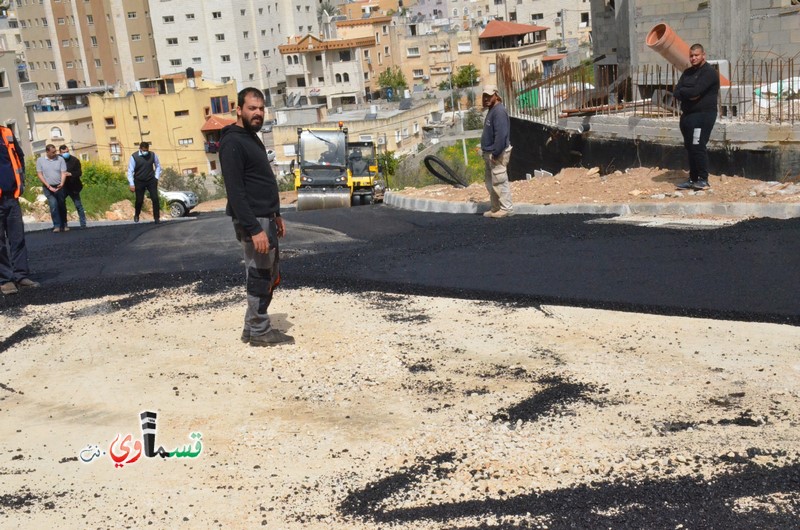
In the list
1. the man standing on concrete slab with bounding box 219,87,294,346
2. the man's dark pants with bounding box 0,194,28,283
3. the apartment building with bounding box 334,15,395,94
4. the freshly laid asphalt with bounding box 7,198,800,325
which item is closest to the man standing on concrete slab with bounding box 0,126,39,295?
the man's dark pants with bounding box 0,194,28,283

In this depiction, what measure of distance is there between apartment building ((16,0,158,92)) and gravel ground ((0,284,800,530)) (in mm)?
84282

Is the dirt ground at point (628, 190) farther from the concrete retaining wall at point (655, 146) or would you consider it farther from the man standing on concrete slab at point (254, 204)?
the man standing on concrete slab at point (254, 204)

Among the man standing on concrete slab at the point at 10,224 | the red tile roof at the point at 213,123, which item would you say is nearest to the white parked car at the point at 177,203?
the man standing on concrete slab at the point at 10,224

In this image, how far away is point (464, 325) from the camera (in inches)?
277

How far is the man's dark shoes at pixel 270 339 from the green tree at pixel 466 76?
73907mm

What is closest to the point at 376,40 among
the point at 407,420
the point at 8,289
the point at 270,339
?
the point at 8,289

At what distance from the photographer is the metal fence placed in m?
13.5

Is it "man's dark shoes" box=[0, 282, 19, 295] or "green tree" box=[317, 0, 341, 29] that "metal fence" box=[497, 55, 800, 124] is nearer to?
"man's dark shoes" box=[0, 282, 19, 295]

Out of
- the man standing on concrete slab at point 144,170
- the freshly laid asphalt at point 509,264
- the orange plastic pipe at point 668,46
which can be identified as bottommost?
the freshly laid asphalt at point 509,264

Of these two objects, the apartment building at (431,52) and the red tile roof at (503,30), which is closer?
the red tile roof at (503,30)

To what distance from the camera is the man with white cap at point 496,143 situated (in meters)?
11.8

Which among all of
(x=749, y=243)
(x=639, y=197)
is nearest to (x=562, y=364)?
(x=749, y=243)

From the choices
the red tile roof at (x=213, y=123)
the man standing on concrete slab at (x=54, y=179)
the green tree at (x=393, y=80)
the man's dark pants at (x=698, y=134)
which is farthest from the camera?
the green tree at (x=393, y=80)

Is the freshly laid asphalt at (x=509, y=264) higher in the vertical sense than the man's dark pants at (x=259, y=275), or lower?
lower
